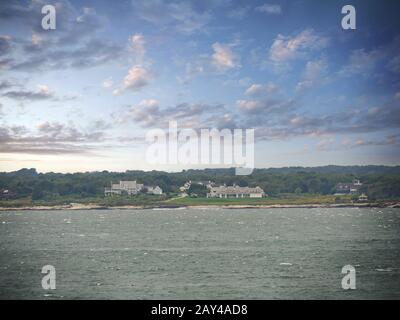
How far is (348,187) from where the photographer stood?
159125 mm

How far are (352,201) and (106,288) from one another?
130052 mm

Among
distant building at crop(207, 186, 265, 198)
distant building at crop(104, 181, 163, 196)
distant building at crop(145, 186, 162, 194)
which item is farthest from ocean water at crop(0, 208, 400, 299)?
distant building at crop(207, 186, 265, 198)

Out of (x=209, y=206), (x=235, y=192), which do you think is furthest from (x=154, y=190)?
(x=235, y=192)

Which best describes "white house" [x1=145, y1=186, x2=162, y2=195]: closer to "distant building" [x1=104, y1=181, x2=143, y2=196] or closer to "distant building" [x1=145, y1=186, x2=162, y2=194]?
"distant building" [x1=145, y1=186, x2=162, y2=194]

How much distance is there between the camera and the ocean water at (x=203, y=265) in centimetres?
3231

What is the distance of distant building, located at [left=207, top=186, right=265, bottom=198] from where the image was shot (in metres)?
154

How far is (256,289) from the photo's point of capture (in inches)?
1300

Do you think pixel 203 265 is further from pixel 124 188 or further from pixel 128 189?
pixel 128 189

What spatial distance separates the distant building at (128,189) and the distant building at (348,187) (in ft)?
179

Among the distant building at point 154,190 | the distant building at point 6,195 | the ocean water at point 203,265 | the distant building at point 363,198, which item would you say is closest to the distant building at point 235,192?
the distant building at point 154,190

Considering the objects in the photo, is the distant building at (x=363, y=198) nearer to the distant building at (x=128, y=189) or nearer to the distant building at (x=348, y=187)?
the distant building at (x=348, y=187)
